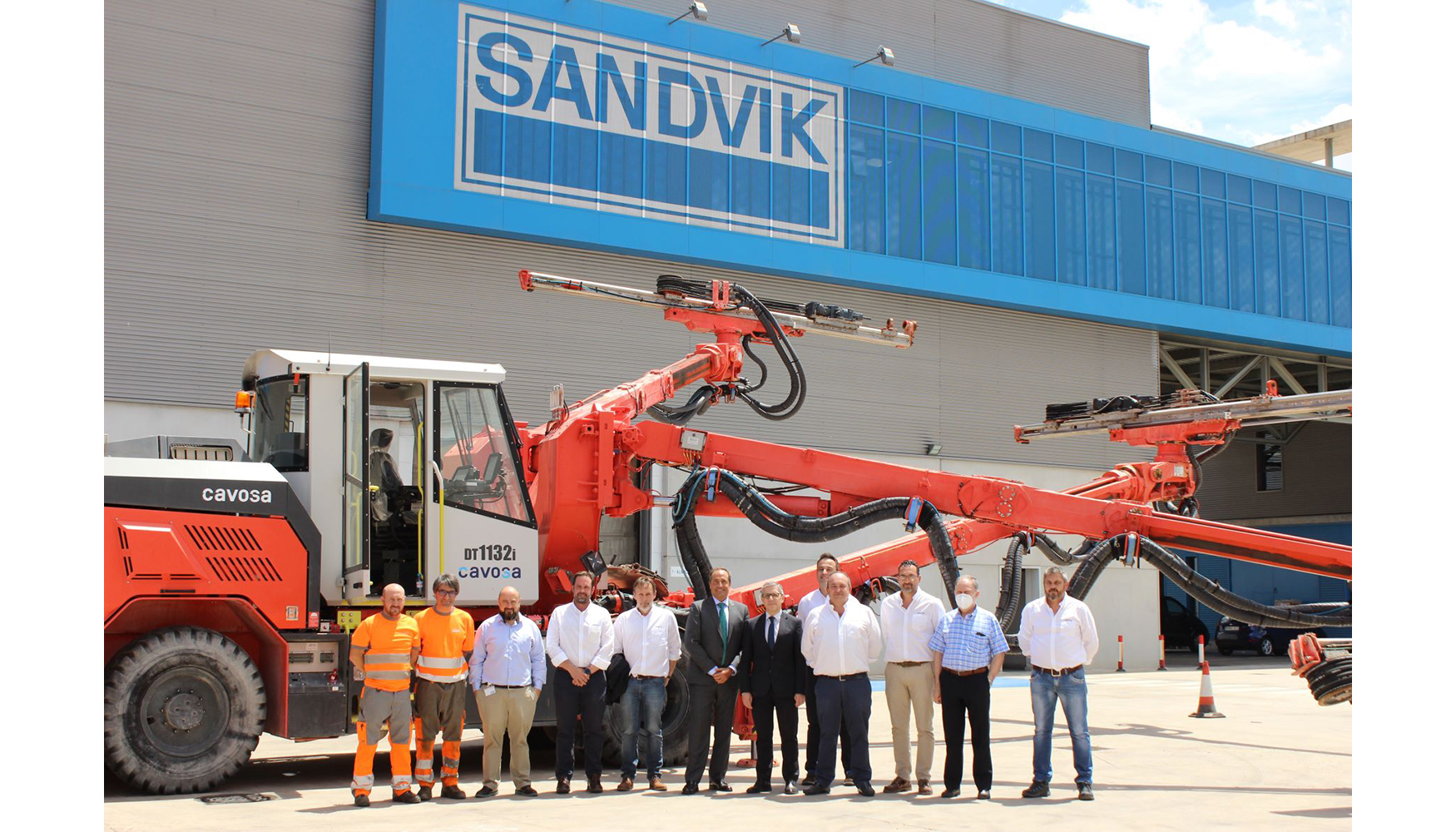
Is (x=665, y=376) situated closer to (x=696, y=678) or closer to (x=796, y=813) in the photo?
(x=696, y=678)

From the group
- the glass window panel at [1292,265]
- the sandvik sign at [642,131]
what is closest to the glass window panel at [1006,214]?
the sandvik sign at [642,131]

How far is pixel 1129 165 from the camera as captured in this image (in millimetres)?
32688

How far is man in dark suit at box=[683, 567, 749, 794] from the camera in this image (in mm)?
10992

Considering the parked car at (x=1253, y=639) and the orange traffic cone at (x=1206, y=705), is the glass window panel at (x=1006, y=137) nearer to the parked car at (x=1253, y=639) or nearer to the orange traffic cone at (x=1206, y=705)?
the orange traffic cone at (x=1206, y=705)

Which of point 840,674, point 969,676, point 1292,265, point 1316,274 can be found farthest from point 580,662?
point 1316,274

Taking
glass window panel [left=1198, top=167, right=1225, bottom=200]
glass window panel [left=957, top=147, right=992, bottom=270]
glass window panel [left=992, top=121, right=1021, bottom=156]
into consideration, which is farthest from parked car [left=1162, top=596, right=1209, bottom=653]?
glass window panel [left=992, top=121, right=1021, bottom=156]

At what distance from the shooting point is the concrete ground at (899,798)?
9.32 meters

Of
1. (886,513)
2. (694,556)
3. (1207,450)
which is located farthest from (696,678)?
(1207,450)

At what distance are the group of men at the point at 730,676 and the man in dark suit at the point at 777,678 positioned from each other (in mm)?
11

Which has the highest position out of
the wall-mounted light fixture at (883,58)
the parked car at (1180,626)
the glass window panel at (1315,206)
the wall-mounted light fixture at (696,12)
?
the wall-mounted light fixture at (696,12)

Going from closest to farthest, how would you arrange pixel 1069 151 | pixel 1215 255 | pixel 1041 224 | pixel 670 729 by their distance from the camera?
pixel 670 729, pixel 1041 224, pixel 1069 151, pixel 1215 255

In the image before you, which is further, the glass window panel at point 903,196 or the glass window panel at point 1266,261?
the glass window panel at point 1266,261

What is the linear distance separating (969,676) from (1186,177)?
1022 inches

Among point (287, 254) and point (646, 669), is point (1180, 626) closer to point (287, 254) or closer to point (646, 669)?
point (287, 254)
